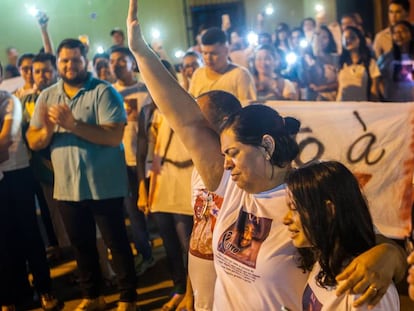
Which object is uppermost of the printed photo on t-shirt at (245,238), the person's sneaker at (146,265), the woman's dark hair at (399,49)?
the woman's dark hair at (399,49)

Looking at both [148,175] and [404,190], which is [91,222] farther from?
[404,190]

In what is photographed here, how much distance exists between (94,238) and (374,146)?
1.94 meters

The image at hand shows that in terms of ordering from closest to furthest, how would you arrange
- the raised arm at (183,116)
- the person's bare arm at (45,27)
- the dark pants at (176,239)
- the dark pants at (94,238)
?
the raised arm at (183,116)
the dark pants at (176,239)
the dark pants at (94,238)
the person's bare arm at (45,27)

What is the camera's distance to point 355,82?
5.02 m

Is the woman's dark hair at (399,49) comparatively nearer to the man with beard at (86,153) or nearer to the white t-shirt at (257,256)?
the man with beard at (86,153)

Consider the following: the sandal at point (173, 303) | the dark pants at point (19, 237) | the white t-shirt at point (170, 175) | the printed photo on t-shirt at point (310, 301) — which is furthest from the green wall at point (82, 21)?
the sandal at point (173, 303)

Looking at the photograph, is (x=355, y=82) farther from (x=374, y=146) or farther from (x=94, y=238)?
(x=94, y=238)

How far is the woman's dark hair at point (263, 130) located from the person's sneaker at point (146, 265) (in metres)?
2.88

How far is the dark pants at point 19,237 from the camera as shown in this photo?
369 centimetres

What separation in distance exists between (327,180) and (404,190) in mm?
2241

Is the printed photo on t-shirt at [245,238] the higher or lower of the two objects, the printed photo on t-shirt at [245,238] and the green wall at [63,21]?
the lower

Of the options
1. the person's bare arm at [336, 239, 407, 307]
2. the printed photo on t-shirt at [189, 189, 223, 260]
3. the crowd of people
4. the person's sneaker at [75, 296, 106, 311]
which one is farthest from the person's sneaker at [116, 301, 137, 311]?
the person's bare arm at [336, 239, 407, 307]

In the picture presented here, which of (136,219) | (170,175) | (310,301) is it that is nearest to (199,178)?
(310,301)

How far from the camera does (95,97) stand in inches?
132
